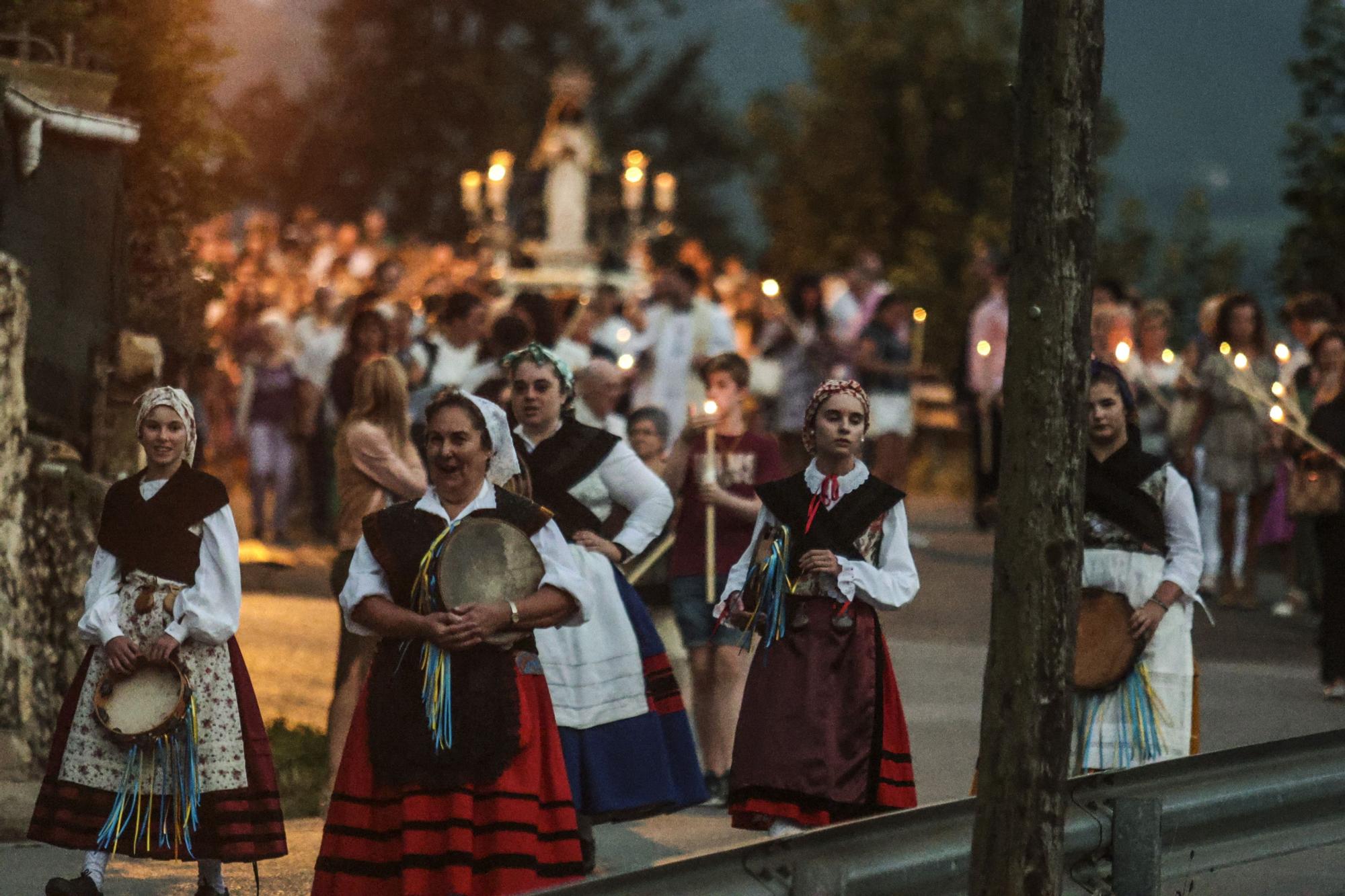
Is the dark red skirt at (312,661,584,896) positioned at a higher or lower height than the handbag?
lower

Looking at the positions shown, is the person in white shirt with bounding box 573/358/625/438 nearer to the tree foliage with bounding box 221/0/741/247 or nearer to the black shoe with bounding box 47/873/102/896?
the black shoe with bounding box 47/873/102/896

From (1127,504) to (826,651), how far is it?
1152 mm

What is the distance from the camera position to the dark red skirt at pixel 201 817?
23.4 ft

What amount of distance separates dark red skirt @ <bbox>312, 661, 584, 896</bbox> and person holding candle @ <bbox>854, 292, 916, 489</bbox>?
1035 centimetres

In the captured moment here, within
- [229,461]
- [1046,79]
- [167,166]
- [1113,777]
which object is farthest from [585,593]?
[229,461]

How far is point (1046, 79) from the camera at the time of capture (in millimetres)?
5375

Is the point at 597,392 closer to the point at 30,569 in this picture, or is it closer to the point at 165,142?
the point at 30,569

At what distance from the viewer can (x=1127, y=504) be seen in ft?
25.9

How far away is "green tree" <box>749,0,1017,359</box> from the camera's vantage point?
36375mm

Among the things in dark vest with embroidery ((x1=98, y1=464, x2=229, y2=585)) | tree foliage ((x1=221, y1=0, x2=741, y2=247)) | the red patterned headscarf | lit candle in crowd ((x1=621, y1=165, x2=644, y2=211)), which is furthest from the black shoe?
tree foliage ((x1=221, y1=0, x2=741, y2=247))

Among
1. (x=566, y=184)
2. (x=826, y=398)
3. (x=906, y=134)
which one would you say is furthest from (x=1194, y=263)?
(x=826, y=398)

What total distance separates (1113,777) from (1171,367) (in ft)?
32.9

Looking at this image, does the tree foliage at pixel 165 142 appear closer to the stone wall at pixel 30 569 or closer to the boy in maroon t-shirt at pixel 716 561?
the stone wall at pixel 30 569

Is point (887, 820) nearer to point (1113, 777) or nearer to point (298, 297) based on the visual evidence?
point (1113, 777)
